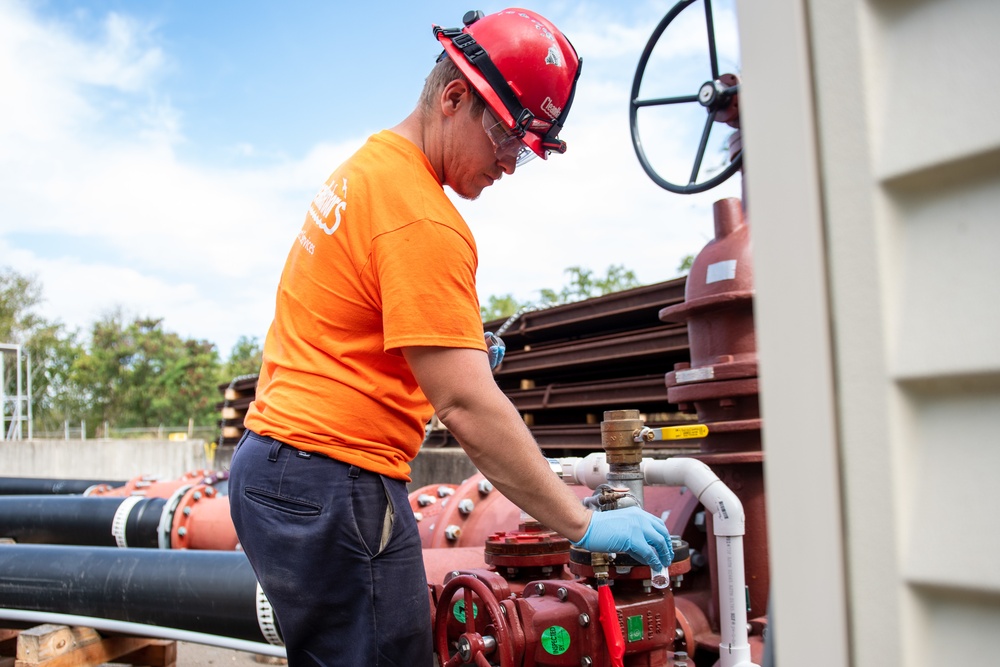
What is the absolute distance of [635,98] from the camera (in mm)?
2639

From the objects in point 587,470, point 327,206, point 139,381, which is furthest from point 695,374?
point 139,381

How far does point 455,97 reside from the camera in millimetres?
1646

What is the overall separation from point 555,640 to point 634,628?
0.17 meters

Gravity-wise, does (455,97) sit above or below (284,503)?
above

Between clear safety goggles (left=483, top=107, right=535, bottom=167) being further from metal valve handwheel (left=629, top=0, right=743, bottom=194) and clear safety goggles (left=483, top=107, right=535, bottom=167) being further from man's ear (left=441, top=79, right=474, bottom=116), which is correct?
metal valve handwheel (left=629, top=0, right=743, bottom=194)

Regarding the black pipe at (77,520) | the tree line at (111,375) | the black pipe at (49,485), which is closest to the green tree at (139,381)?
the tree line at (111,375)

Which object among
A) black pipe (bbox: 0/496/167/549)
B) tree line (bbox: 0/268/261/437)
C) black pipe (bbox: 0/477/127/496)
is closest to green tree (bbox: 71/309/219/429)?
A: tree line (bbox: 0/268/261/437)

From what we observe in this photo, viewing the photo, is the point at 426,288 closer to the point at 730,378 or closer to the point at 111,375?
the point at 730,378

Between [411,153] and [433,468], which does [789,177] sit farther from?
[433,468]

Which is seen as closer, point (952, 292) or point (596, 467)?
point (952, 292)

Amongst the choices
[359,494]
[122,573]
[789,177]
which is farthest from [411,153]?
[122,573]

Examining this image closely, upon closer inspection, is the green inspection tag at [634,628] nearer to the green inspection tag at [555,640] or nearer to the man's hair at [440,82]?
the green inspection tag at [555,640]

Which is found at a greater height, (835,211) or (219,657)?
(835,211)

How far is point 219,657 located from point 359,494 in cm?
342
